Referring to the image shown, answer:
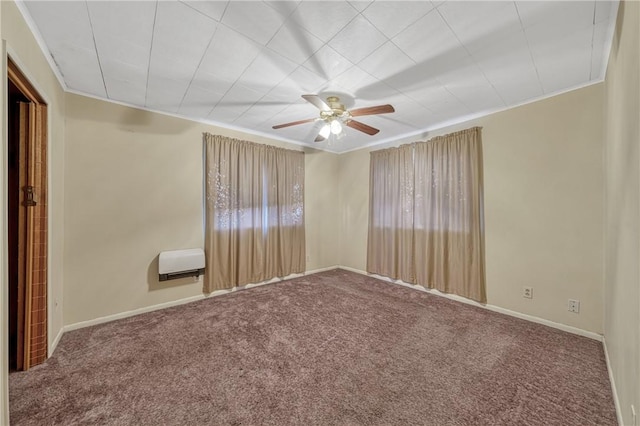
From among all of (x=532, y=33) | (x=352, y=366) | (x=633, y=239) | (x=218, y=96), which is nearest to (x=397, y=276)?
(x=352, y=366)

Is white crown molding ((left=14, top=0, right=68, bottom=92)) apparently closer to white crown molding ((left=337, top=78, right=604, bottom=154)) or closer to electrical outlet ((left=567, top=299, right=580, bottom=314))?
white crown molding ((left=337, top=78, right=604, bottom=154))

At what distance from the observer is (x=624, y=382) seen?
1358 mm

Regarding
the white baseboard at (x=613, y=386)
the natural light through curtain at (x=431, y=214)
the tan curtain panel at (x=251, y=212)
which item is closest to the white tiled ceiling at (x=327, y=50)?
the natural light through curtain at (x=431, y=214)

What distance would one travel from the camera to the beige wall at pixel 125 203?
8.34ft

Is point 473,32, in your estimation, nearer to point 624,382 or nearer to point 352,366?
point 624,382

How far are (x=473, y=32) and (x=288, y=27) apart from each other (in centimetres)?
125

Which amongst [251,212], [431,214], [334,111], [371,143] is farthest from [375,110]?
[251,212]

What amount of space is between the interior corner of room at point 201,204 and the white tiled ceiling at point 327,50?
202mm

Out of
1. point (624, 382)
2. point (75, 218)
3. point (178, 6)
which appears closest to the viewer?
point (624, 382)

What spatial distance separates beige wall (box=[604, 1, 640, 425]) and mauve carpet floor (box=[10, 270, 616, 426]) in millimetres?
396

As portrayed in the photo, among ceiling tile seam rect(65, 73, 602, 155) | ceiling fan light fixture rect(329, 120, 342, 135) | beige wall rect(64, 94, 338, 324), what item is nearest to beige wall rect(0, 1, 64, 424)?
beige wall rect(64, 94, 338, 324)

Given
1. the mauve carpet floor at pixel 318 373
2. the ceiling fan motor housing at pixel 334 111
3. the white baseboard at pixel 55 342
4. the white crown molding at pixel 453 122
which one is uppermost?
the white crown molding at pixel 453 122

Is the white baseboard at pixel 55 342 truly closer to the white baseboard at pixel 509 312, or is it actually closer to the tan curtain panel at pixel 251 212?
the tan curtain panel at pixel 251 212

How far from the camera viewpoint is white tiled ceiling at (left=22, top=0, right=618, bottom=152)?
150cm
